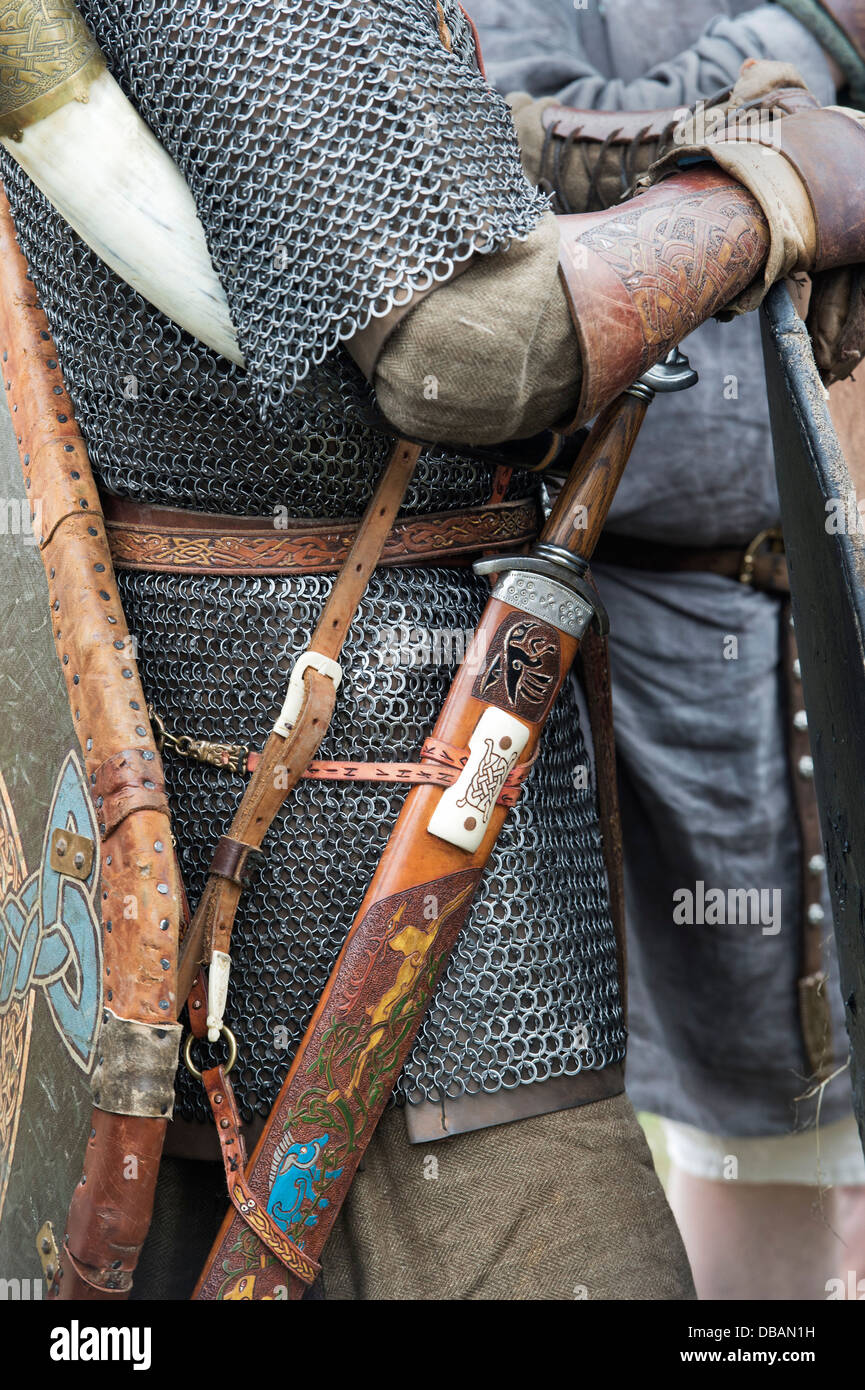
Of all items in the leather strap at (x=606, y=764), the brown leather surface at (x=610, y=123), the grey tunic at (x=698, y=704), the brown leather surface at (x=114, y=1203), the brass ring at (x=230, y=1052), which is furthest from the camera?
the grey tunic at (x=698, y=704)

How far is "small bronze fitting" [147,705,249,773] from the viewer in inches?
70.0

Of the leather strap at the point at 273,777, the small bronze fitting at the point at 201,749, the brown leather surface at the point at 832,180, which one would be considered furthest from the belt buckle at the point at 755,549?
the small bronze fitting at the point at 201,749

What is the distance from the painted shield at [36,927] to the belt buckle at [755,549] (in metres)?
1.56

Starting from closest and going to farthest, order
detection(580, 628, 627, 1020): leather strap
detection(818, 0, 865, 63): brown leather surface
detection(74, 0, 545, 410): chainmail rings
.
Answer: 1. detection(74, 0, 545, 410): chainmail rings
2. detection(580, 628, 627, 1020): leather strap
3. detection(818, 0, 865, 63): brown leather surface

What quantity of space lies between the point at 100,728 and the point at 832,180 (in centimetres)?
107

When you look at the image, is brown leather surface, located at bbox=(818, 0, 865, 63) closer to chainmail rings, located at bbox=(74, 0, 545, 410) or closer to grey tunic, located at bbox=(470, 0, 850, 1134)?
grey tunic, located at bbox=(470, 0, 850, 1134)

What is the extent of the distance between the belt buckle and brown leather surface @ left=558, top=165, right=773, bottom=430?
4.32 feet

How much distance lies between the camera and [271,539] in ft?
5.84

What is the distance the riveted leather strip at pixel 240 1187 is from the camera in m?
1.66

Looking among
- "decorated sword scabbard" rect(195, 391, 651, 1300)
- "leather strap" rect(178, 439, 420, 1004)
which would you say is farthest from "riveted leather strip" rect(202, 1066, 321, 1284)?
"leather strap" rect(178, 439, 420, 1004)

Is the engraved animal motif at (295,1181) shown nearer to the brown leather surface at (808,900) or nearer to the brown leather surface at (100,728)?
the brown leather surface at (100,728)

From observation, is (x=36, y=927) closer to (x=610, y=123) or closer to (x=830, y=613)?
(x=830, y=613)
